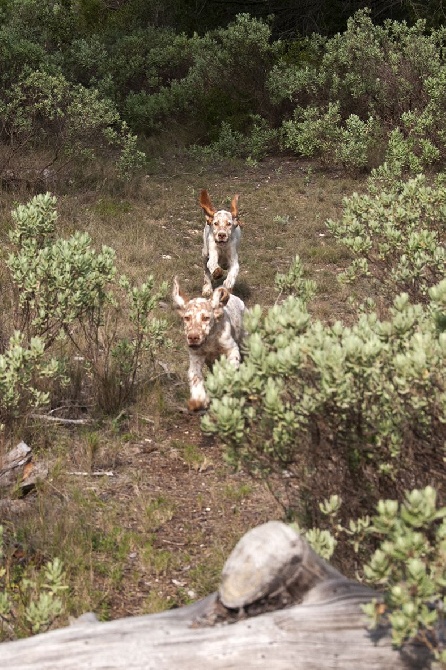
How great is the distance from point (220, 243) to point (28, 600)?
6.91m

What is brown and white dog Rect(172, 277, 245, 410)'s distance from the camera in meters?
7.80

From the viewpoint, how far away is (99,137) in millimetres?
17094

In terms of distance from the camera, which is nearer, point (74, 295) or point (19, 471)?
point (19, 471)

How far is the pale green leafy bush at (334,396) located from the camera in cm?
455

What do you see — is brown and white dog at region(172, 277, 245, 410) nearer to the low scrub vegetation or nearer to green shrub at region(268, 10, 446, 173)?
the low scrub vegetation

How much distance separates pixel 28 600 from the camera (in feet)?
17.5

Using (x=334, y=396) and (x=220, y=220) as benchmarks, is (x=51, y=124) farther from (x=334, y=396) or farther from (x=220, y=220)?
(x=334, y=396)

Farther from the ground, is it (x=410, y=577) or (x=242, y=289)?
(x=410, y=577)

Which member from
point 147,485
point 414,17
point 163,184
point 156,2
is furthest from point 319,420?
point 156,2

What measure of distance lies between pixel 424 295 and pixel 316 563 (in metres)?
4.26

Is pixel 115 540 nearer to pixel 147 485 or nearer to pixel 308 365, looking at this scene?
pixel 147 485

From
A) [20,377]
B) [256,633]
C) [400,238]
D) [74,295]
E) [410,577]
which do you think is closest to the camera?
[410,577]

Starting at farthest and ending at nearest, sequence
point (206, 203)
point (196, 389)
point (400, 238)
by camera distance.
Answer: point (206, 203)
point (400, 238)
point (196, 389)

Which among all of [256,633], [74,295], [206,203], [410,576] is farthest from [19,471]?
[206,203]
